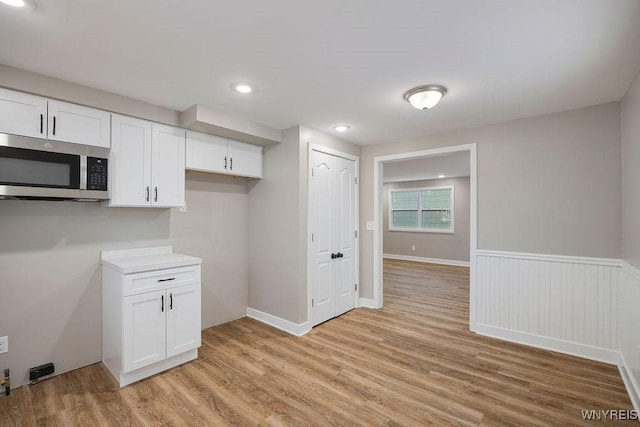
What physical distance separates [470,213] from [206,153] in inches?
126

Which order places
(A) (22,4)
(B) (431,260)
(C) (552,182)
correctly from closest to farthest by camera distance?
1. (A) (22,4)
2. (C) (552,182)
3. (B) (431,260)

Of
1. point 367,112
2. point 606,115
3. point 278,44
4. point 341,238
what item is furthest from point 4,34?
point 606,115

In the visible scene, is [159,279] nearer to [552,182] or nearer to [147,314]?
[147,314]

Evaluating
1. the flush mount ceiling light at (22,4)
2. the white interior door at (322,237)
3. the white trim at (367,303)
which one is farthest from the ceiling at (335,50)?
the white trim at (367,303)

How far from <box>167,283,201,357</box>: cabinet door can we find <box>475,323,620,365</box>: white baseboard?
10.1ft

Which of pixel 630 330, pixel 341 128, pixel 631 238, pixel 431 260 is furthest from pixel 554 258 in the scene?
pixel 431 260

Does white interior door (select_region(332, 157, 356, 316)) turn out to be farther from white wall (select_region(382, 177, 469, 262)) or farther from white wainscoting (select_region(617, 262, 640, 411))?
white wall (select_region(382, 177, 469, 262))

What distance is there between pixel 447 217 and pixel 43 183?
8.15 m

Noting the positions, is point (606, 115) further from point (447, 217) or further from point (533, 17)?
point (447, 217)

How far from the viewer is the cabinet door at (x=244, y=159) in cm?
345

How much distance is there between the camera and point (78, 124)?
7.88ft

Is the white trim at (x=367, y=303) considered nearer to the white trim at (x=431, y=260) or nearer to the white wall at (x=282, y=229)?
the white wall at (x=282, y=229)

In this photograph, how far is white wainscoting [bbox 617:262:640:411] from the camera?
2.11m

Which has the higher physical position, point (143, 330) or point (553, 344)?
point (143, 330)
